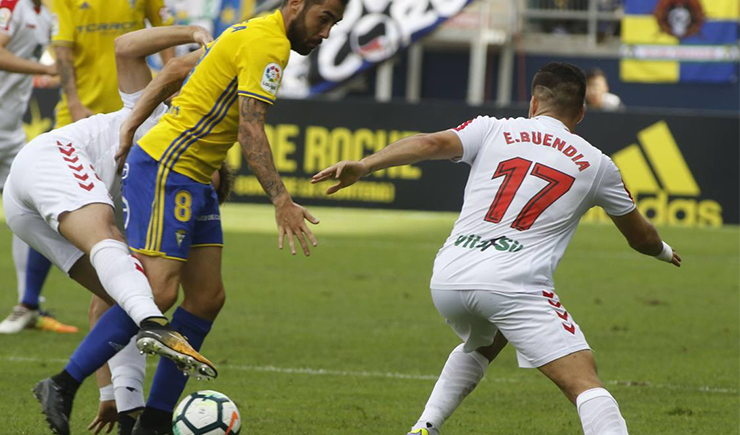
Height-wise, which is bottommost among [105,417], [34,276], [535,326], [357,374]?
[357,374]

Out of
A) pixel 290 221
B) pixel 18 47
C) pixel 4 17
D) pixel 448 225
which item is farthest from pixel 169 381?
pixel 448 225

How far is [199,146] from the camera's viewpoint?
5203mm

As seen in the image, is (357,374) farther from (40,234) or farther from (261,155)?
(261,155)

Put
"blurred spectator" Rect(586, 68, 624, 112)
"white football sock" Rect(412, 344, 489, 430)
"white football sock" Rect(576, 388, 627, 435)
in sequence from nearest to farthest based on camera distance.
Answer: "white football sock" Rect(576, 388, 627, 435) < "white football sock" Rect(412, 344, 489, 430) < "blurred spectator" Rect(586, 68, 624, 112)

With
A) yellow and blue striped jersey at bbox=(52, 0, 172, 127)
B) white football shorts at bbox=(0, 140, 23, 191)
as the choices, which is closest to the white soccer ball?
yellow and blue striped jersey at bbox=(52, 0, 172, 127)

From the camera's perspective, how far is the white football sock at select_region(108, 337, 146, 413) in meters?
5.37

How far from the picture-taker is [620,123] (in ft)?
56.7

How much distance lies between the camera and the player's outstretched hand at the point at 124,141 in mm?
5441

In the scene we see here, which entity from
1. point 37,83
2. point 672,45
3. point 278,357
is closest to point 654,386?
point 278,357

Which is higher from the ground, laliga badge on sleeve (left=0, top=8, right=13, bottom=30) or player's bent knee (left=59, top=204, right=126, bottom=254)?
laliga badge on sleeve (left=0, top=8, right=13, bottom=30)

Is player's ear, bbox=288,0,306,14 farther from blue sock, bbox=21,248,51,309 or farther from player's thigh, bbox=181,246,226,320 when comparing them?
blue sock, bbox=21,248,51,309

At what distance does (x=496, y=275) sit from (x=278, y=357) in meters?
3.28

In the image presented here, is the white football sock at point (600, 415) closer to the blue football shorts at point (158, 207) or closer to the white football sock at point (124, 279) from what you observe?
the white football sock at point (124, 279)

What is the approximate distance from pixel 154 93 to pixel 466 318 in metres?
1.74
